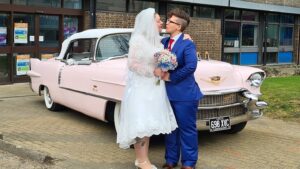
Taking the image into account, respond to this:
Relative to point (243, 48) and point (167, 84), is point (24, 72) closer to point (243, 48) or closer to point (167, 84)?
point (167, 84)

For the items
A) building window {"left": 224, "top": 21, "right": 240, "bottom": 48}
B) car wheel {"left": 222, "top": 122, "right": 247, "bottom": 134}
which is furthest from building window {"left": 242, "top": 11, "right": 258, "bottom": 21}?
car wheel {"left": 222, "top": 122, "right": 247, "bottom": 134}

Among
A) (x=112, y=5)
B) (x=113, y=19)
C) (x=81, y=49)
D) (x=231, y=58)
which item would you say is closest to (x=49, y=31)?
(x=113, y=19)

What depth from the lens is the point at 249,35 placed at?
22281mm

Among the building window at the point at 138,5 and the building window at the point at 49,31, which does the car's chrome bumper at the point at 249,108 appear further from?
the building window at the point at 138,5

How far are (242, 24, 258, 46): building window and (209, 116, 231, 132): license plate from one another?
16.2m

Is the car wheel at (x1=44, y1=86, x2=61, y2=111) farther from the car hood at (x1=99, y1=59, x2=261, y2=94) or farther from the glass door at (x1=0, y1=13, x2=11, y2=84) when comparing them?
the glass door at (x1=0, y1=13, x2=11, y2=84)

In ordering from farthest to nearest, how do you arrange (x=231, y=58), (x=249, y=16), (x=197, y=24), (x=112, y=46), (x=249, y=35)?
(x=249, y=35) < (x=249, y=16) < (x=231, y=58) < (x=197, y=24) < (x=112, y=46)

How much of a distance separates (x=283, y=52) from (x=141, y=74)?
2062cm

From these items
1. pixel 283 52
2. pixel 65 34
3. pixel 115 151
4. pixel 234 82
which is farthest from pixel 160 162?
pixel 283 52

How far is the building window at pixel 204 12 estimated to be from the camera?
725 inches

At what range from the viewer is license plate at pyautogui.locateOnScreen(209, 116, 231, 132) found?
602 cm

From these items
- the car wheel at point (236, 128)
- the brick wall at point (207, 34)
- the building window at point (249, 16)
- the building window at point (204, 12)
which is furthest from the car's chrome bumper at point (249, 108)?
the building window at point (249, 16)

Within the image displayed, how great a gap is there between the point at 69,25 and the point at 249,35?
1082 centimetres

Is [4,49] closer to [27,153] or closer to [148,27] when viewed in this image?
[27,153]
